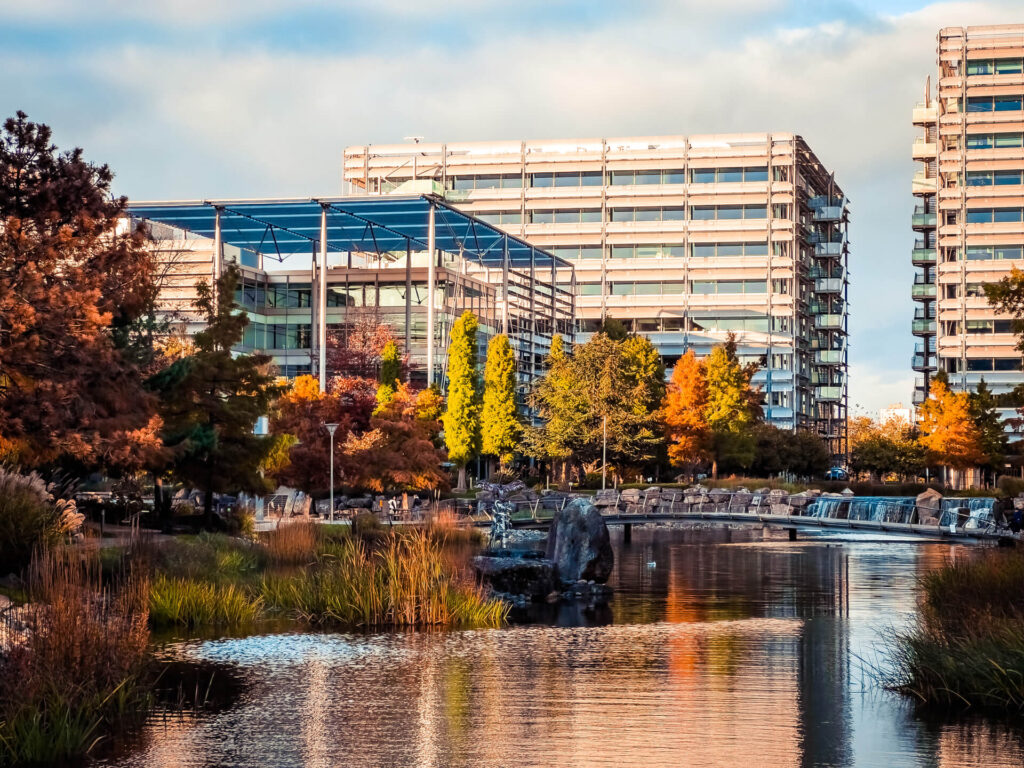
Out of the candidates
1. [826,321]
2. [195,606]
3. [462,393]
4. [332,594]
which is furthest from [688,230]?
[195,606]

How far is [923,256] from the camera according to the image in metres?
111

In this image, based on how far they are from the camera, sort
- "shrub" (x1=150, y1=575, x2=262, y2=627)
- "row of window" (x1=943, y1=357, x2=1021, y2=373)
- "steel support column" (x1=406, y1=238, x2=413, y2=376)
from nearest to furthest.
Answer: "shrub" (x1=150, y1=575, x2=262, y2=627) < "steel support column" (x1=406, y1=238, x2=413, y2=376) < "row of window" (x1=943, y1=357, x2=1021, y2=373)

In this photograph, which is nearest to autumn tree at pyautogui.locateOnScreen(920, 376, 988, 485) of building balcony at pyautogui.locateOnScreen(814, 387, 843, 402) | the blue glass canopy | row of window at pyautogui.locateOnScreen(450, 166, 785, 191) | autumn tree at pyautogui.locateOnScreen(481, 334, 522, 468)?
the blue glass canopy

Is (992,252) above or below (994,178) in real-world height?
below

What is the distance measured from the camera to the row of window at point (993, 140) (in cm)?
10206

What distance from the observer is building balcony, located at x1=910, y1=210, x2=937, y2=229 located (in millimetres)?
111312

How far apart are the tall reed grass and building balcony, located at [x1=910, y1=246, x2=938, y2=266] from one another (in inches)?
4011

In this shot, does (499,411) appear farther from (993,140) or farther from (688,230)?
(688,230)

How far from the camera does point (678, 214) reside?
390 ft

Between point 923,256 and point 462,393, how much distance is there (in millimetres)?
60325

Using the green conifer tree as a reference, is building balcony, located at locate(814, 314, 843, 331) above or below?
above

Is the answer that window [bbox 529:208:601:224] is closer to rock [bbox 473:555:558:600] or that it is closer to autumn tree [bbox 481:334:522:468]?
autumn tree [bbox 481:334:522:468]

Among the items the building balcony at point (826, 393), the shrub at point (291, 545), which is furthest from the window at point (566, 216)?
the shrub at point (291, 545)

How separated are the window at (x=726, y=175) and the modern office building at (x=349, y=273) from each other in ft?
106
